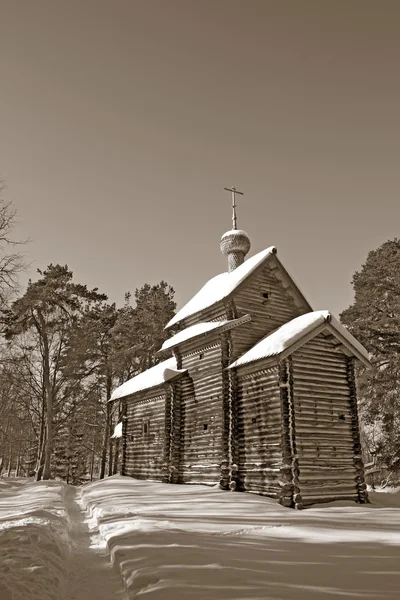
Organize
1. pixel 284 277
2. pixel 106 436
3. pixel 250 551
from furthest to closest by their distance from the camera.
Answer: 1. pixel 106 436
2. pixel 284 277
3. pixel 250 551

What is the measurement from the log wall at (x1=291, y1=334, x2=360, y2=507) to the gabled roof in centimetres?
69

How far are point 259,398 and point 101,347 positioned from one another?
24.6 m

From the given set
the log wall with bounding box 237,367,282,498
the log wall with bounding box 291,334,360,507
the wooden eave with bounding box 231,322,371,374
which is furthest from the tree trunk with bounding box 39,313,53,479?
the log wall with bounding box 291,334,360,507

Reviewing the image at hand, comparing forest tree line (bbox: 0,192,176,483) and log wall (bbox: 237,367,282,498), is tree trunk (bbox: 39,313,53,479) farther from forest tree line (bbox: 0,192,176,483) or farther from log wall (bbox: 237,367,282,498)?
log wall (bbox: 237,367,282,498)

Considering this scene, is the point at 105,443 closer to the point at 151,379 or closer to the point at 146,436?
the point at 146,436

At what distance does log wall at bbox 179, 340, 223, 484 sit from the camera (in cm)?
1745

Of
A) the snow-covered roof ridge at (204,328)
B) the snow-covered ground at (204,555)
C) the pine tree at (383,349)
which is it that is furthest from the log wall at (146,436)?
the pine tree at (383,349)

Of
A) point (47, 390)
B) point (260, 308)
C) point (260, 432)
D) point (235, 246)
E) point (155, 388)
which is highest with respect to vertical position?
point (235, 246)

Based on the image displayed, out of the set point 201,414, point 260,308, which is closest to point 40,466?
point 201,414

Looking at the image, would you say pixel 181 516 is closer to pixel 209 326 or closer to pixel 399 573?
pixel 399 573

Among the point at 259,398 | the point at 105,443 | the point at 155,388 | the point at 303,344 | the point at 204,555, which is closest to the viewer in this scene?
the point at 204,555

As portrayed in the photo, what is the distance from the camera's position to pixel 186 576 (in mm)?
5195

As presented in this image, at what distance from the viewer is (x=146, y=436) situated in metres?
22.5

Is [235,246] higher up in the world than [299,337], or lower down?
higher up
